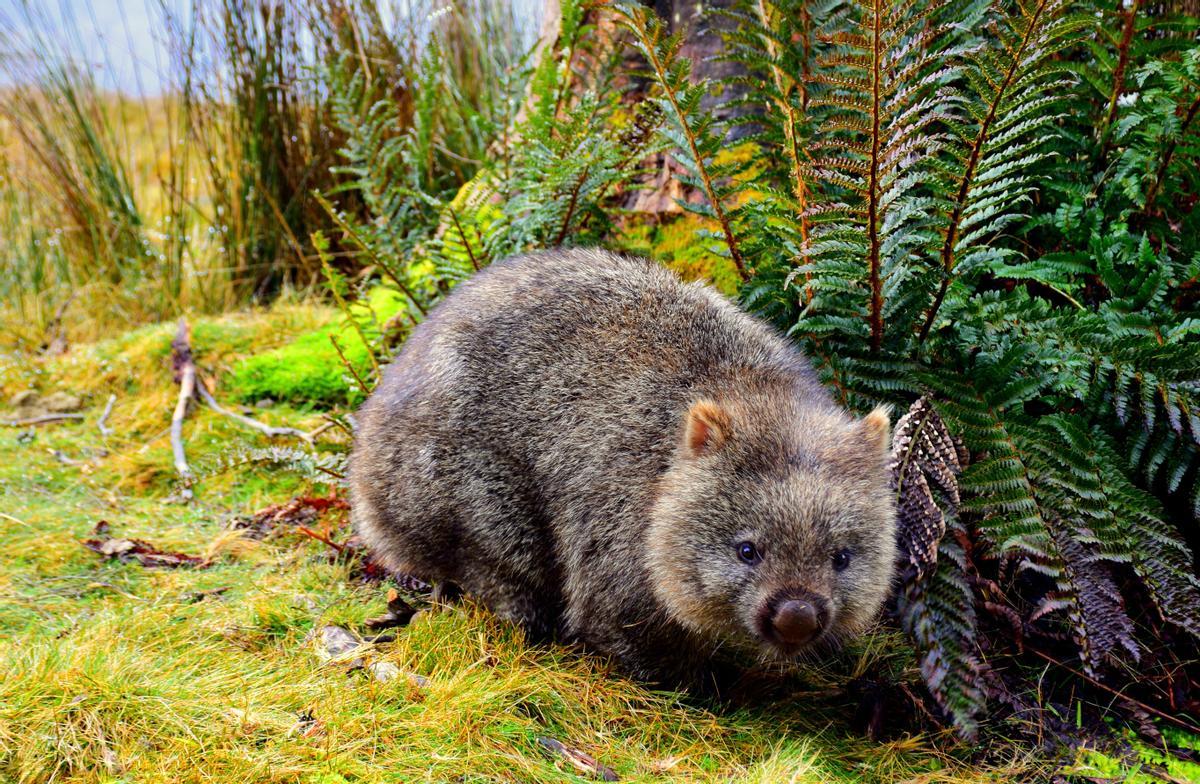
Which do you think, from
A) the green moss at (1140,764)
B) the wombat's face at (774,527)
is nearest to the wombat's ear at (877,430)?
the wombat's face at (774,527)

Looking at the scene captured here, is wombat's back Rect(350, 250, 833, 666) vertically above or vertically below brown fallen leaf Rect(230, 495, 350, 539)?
above

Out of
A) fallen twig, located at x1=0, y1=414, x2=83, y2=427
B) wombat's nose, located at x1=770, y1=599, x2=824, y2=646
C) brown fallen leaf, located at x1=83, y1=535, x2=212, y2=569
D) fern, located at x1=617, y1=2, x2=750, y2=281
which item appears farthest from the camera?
fallen twig, located at x1=0, y1=414, x2=83, y2=427

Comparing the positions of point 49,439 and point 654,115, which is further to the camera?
point 49,439

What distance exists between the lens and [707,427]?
154 inches

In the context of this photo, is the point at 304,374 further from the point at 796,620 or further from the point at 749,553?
the point at 796,620

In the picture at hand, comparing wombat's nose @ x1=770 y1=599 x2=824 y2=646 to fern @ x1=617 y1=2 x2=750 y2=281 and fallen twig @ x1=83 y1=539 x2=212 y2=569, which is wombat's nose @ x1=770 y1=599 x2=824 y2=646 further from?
fallen twig @ x1=83 y1=539 x2=212 y2=569

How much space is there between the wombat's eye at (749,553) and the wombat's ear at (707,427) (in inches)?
16.3

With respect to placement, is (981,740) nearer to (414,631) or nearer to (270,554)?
(414,631)

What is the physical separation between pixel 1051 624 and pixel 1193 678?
1.85 ft

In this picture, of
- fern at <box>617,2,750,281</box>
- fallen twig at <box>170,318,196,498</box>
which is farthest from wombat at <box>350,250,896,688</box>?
fallen twig at <box>170,318,196,498</box>

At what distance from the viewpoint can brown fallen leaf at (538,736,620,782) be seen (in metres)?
3.56

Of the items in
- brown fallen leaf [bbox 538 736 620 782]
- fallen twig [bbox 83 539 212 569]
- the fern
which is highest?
the fern

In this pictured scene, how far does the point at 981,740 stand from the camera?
3918 millimetres

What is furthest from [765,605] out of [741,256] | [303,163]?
[303,163]
